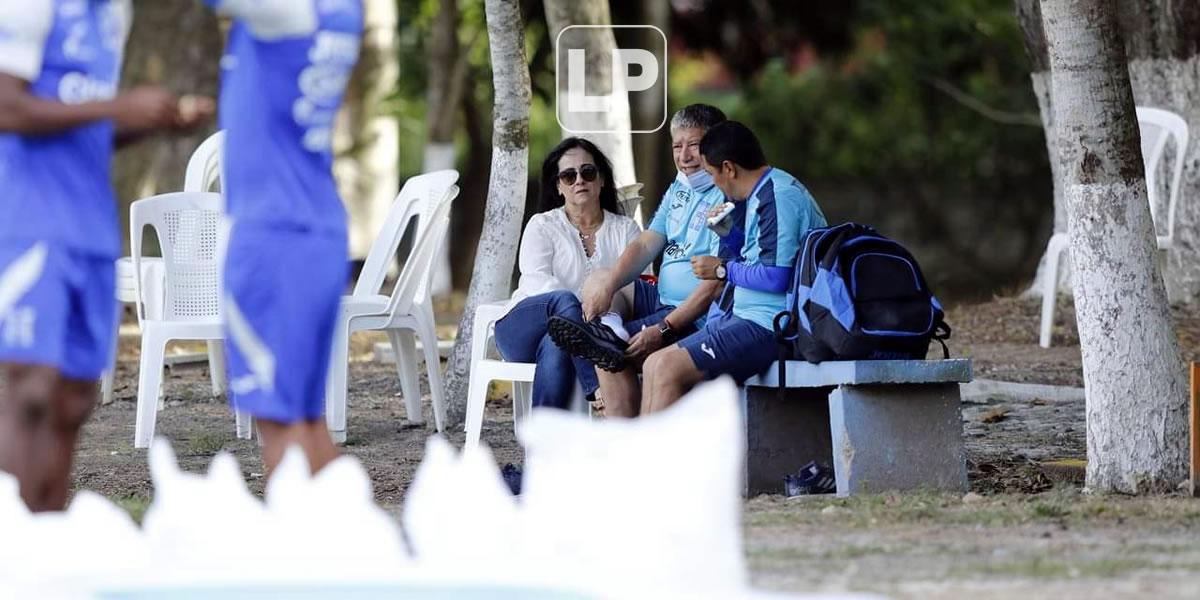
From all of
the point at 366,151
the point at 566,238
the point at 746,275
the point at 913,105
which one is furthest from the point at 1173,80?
the point at 913,105

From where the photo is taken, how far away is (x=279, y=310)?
4.81 metres

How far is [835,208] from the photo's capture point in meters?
24.1

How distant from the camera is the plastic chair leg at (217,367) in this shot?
420 inches

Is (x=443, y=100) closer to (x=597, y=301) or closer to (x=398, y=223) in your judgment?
(x=398, y=223)

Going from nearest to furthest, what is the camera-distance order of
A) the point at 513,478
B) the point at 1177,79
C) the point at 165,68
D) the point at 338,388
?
the point at 513,478
the point at 338,388
the point at 1177,79
the point at 165,68

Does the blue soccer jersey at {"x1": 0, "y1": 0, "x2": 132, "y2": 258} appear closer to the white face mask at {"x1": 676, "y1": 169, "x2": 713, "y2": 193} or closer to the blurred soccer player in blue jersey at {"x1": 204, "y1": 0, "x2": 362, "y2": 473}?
the blurred soccer player in blue jersey at {"x1": 204, "y1": 0, "x2": 362, "y2": 473}

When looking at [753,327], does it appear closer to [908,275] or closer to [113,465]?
[908,275]

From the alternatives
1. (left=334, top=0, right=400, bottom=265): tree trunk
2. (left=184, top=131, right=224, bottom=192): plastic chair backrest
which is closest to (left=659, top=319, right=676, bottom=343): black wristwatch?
(left=184, top=131, right=224, bottom=192): plastic chair backrest

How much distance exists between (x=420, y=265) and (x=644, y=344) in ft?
6.32

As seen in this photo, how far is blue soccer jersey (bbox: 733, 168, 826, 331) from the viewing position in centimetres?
737

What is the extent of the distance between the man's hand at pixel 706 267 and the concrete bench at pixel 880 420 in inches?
17.7

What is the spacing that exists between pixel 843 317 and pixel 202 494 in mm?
2872

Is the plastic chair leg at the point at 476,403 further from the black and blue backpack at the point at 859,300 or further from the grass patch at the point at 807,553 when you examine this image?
the grass patch at the point at 807,553

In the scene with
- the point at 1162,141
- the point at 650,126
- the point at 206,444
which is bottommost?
the point at 206,444
